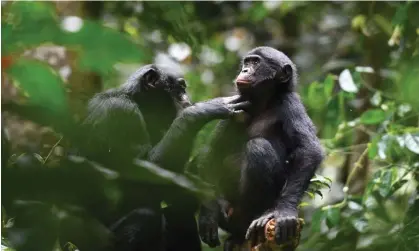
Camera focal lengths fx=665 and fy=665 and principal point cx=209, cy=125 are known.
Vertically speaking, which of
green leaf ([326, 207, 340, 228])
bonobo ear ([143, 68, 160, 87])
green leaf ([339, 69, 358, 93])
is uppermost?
bonobo ear ([143, 68, 160, 87])

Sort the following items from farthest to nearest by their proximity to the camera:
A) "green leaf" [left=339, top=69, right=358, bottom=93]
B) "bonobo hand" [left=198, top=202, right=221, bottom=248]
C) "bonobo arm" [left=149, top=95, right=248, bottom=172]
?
"green leaf" [left=339, top=69, right=358, bottom=93], "bonobo hand" [left=198, top=202, right=221, bottom=248], "bonobo arm" [left=149, top=95, right=248, bottom=172]

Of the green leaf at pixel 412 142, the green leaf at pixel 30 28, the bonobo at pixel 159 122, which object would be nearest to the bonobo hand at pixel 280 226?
the bonobo at pixel 159 122

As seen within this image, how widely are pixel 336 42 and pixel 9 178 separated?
7.60 m

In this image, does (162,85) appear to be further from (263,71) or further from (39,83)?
(39,83)

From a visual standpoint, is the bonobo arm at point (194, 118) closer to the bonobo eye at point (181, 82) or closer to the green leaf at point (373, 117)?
the bonobo eye at point (181, 82)

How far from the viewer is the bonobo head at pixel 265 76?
3.53 meters

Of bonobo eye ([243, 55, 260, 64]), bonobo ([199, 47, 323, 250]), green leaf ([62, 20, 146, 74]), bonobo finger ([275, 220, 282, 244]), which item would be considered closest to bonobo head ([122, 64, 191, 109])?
bonobo ([199, 47, 323, 250])

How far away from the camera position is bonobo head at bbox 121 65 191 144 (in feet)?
11.3

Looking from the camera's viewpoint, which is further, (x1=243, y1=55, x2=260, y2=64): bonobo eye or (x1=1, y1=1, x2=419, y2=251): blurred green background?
(x1=243, y1=55, x2=260, y2=64): bonobo eye

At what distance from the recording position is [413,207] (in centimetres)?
422

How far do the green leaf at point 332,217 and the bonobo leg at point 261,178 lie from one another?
1.02 m

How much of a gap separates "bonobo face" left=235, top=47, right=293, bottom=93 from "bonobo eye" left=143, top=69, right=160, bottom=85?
430mm

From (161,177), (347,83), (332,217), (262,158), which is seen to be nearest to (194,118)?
(262,158)

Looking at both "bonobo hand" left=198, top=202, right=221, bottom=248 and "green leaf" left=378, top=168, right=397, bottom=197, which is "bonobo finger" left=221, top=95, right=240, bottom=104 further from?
"green leaf" left=378, top=168, right=397, bottom=197
